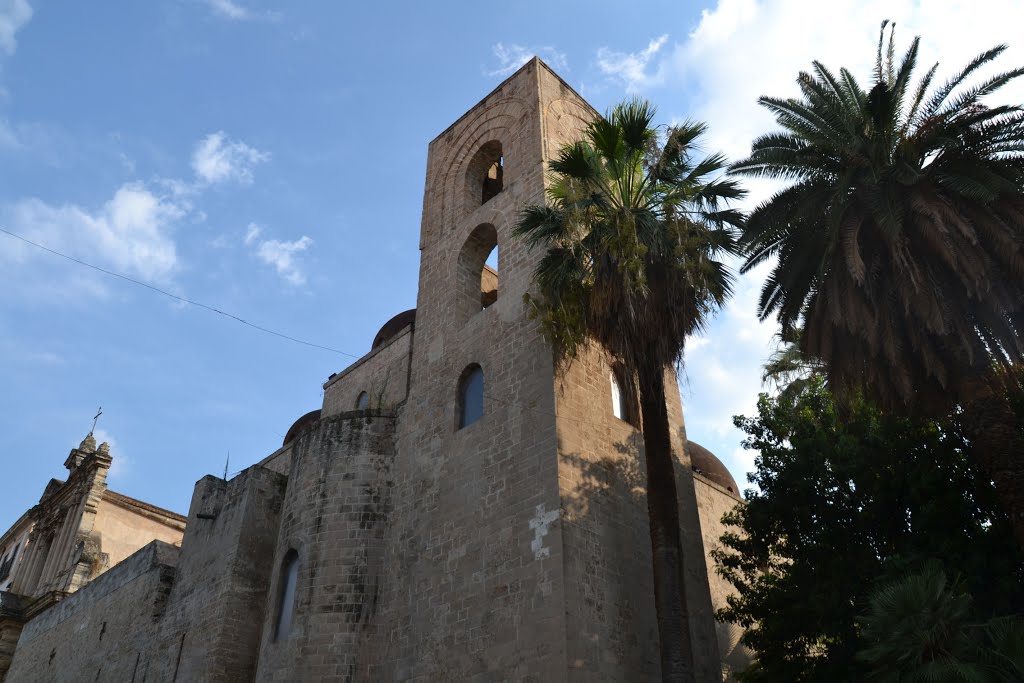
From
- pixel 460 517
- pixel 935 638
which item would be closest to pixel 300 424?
pixel 460 517

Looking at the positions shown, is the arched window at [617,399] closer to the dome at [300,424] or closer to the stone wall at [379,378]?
the stone wall at [379,378]

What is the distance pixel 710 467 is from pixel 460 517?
1111 centimetres

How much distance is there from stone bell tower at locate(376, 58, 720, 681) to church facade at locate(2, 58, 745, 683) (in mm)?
35

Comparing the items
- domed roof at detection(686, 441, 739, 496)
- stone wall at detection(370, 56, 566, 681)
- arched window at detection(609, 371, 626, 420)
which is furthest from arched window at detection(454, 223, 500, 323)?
domed roof at detection(686, 441, 739, 496)

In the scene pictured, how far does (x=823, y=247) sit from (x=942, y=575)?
5698mm

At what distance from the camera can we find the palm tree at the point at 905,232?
11438mm

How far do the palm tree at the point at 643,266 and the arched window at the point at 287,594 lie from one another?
6254 mm

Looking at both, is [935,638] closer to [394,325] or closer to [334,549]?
[334,549]

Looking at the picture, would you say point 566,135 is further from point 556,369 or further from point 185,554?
point 185,554

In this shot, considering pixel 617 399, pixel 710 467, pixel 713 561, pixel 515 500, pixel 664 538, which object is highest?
pixel 710 467

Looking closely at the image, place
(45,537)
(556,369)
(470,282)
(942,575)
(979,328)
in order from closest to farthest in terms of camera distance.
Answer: (942,575) < (979,328) < (556,369) < (470,282) < (45,537)

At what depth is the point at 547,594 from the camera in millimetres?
11680

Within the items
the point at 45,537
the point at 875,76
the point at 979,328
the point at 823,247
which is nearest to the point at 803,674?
the point at 979,328

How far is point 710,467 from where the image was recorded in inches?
904
